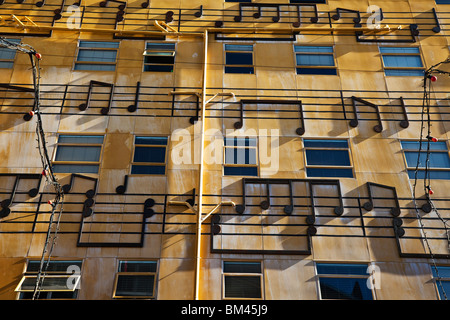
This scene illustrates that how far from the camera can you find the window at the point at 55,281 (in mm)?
10826

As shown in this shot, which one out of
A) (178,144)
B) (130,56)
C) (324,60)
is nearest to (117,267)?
(178,144)

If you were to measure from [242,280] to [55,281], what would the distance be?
16.5ft

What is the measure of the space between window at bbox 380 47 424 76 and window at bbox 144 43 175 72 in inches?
301

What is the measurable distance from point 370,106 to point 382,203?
11.4 feet

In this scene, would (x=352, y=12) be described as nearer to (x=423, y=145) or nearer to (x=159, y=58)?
(x=423, y=145)

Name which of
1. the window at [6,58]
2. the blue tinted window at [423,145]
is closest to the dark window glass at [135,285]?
the window at [6,58]

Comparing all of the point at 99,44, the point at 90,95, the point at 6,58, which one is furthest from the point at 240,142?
the point at 6,58

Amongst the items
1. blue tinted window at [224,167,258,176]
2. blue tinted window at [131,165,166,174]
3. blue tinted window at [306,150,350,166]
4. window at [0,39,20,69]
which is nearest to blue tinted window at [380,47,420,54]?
blue tinted window at [306,150,350,166]

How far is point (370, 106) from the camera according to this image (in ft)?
45.3

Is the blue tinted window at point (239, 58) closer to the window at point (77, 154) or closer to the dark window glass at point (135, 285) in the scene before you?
the window at point (77, 154)

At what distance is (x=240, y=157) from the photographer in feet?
42.3

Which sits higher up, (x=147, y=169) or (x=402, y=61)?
(x=402, y=61)

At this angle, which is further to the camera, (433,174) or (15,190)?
(433,174)

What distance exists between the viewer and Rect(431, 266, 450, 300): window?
11.0 metres
